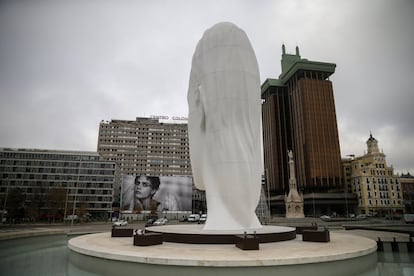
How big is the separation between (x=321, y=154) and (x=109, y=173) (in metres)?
71.8

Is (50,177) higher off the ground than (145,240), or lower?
higher

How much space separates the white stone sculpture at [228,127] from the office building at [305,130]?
70.5 meters

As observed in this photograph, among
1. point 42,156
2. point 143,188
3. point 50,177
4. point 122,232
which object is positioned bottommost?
point 122,232

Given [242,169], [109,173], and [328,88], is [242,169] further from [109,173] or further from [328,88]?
[328,88]

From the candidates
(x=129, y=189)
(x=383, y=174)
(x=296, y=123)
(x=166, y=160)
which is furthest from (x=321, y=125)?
(x=129, y=189)

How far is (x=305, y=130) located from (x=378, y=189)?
29.2 meters

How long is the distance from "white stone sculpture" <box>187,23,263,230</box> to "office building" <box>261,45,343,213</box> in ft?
231

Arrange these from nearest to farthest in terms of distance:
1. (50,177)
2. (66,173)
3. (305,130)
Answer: (50,177)
(66,173)
(305,130)

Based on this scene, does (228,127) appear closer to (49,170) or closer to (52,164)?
(52,164)

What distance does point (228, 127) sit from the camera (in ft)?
59.1

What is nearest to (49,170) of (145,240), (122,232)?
(122,232)

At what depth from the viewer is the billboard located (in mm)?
73375

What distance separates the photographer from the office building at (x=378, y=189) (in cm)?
8019

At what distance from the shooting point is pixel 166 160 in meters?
115
